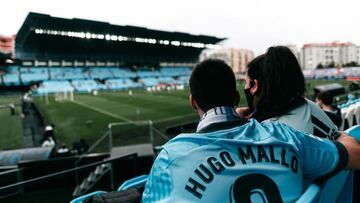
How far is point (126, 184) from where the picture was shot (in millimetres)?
1808

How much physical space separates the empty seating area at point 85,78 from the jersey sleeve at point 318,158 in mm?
36473

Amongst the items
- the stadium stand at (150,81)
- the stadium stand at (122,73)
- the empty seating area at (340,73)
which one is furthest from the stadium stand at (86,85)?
the empty seating area at (340,73)

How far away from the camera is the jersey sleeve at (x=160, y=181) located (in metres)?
1.08

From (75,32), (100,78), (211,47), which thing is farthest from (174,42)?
(75,32)

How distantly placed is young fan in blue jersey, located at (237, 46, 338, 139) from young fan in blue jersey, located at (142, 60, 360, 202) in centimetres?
34

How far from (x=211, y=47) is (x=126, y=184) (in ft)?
183

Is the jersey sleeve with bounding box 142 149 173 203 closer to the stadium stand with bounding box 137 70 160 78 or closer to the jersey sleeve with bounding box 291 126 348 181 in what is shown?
the jersey sleeve with bounding box 291 126 348 181

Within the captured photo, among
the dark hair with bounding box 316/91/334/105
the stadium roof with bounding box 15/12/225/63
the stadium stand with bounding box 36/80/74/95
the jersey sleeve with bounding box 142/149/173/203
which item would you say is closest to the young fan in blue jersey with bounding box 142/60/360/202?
the jersey sleeve with bounding box 142/149/173/203

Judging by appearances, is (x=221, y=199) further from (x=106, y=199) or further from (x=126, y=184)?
(x=126, y=184)

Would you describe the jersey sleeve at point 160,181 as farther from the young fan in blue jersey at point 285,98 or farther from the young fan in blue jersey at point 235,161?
the young fan in blue jersey at point 285,98

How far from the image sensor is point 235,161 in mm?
1102

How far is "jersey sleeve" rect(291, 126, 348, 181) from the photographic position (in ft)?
4.06

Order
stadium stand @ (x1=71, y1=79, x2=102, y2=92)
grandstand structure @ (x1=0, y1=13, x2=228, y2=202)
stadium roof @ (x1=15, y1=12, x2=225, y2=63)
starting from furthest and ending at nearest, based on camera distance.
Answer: stadium stand @ (x1=71, y1=79, x2=102, y2=92), stadium roof @ (x1=15, y1=12, x2=225, y2=63), grandstand structure @ (x1=0, y1=13, x2=228, y2=202)

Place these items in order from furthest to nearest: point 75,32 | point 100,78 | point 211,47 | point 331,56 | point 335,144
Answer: point 331,56, point 211,47, point 100,78, point 75,32, point 335,144
